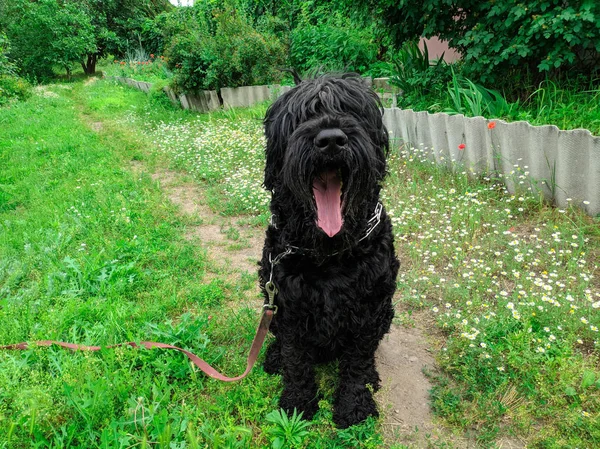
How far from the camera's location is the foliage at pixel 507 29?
4.23m

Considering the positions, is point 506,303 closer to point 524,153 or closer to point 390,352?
point 390,352

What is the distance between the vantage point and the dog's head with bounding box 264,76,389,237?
1859 millimetres

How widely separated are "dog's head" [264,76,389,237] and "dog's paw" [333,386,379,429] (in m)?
1.11

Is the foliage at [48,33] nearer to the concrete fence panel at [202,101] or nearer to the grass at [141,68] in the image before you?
the grass at [141,68]

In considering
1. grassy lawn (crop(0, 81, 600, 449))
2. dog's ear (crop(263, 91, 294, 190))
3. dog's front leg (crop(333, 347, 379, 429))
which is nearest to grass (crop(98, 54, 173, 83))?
grassy lawn (crop(0, 81, 600, 449))

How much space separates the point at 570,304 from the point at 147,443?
9.67 ft

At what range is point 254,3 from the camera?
14.2 metres

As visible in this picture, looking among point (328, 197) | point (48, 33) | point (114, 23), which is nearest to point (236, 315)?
point (328, 197)

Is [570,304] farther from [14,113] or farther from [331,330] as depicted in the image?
[14,113]

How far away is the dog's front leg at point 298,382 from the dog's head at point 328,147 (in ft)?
2.92

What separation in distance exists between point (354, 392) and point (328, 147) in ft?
4.95

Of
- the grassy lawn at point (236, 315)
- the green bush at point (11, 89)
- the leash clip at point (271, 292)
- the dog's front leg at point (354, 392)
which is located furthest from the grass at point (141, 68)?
the dog's front leg at point (354, 392)

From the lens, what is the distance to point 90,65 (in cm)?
2970

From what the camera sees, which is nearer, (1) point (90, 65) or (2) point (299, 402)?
(2) point (299, 402)
